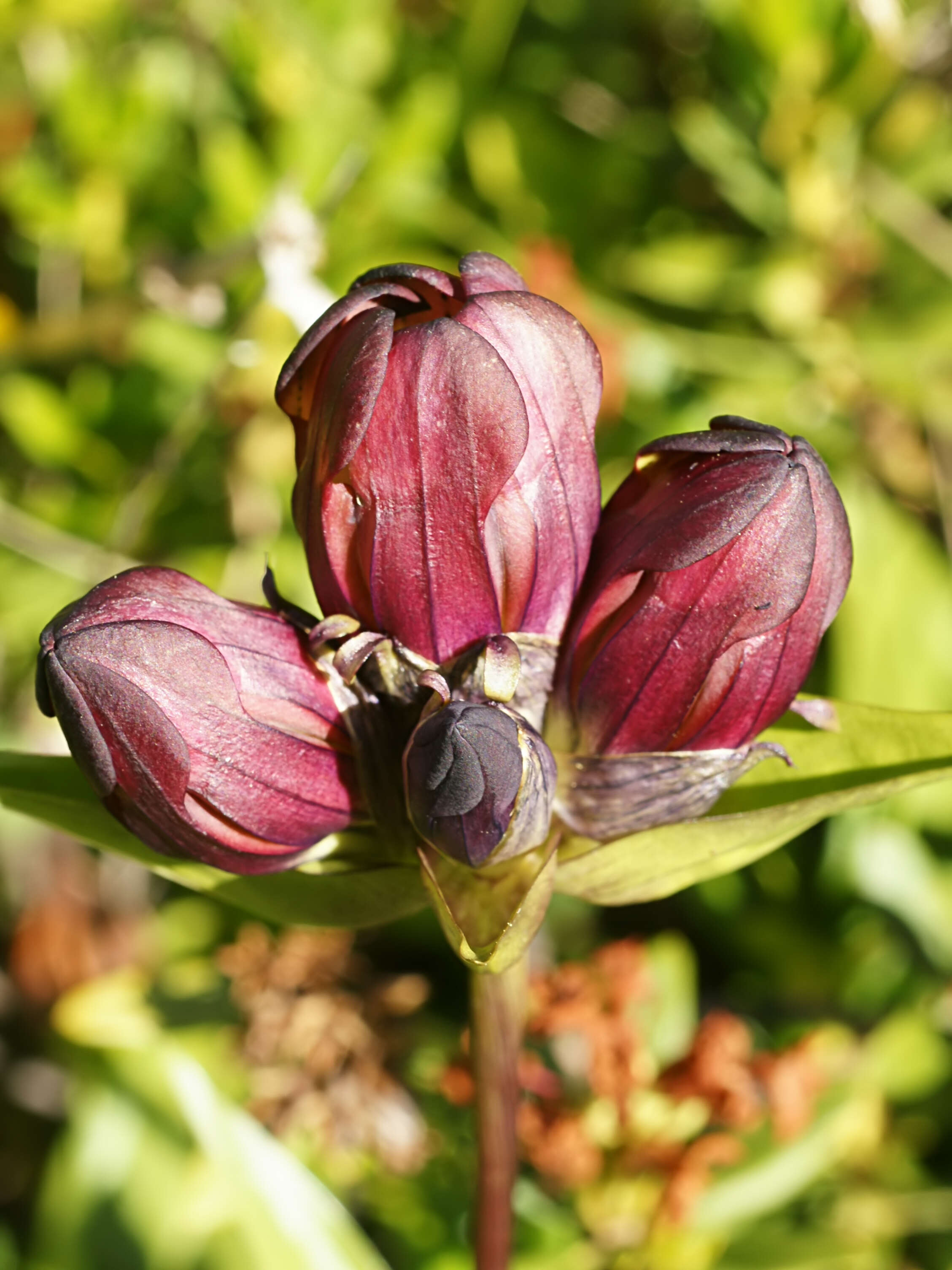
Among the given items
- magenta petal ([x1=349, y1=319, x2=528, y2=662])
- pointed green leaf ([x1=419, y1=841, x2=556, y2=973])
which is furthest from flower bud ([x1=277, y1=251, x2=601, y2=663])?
pointed green leaf ([x1=419, y1=841, x2=556, y2=973])

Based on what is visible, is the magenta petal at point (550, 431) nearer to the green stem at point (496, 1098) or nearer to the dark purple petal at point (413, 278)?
the dark purple petal at point (413, 278)

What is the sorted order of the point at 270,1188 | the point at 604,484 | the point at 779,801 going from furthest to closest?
the point at 604,484, the point at 270,1188, the point at 779,801

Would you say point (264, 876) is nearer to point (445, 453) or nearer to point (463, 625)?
point (463, 625)

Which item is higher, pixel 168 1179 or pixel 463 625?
pixel 463 625

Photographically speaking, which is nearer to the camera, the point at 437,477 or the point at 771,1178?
the point at 437,477

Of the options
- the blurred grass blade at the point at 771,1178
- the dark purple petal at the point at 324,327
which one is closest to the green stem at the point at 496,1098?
the dark purple petal at the point at 324,327

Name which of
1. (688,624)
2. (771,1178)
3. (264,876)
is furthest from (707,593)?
(771,1178)

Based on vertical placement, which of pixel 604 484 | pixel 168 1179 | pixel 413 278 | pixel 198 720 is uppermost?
pixel 413 278

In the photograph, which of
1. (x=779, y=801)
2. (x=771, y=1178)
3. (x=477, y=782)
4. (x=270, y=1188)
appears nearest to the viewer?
(x=477, y=782)

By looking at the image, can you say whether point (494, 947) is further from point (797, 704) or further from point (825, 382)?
point (825, 382)
